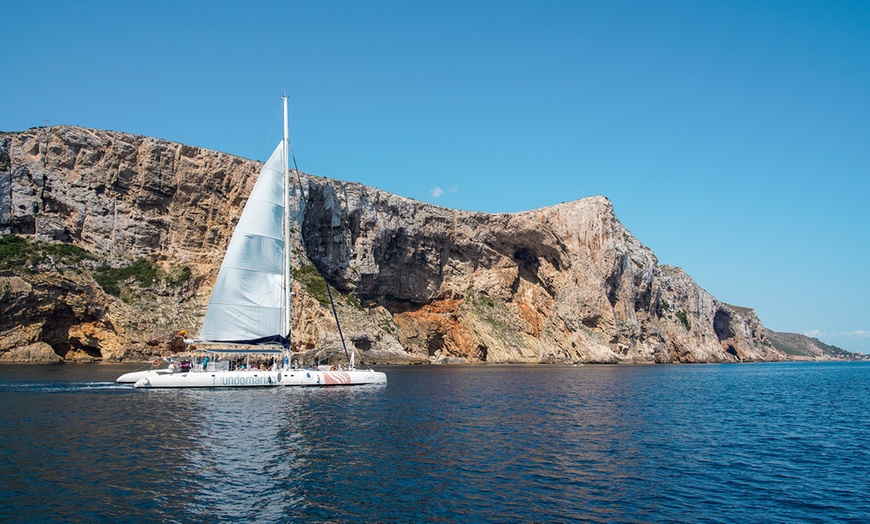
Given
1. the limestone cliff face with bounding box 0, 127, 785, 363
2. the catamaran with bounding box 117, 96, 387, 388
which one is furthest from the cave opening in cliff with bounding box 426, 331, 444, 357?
the catamaran with bounding box 117, 96, 387, 388

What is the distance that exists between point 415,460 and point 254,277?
26.9 metres

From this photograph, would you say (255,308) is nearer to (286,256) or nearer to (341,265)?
(286,256)

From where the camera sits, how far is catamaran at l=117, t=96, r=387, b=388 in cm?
4225

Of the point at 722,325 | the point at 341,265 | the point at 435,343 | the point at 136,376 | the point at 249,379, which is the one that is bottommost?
the point at 249,379

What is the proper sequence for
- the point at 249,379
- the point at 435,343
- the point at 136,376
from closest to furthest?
the point at 136,376 < the point at 249,379 < the point at 435,343

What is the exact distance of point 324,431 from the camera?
25.6 m

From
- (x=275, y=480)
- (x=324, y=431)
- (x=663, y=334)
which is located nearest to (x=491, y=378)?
(x=324, y=431)

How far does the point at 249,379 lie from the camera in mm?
42438

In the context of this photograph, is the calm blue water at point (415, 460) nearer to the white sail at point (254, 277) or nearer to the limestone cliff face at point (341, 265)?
the white sail at point (254, 277)

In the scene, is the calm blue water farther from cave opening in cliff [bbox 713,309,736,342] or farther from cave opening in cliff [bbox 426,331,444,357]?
cave opening in cliff [bbox 713,309,736,342]

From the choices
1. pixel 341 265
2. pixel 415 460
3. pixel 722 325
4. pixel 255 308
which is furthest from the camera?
pixel 722 325

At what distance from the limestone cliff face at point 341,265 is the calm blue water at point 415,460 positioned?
32.3 metres

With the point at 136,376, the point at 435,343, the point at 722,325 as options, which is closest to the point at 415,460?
the point at 136,376

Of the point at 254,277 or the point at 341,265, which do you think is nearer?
the point at 254,277
